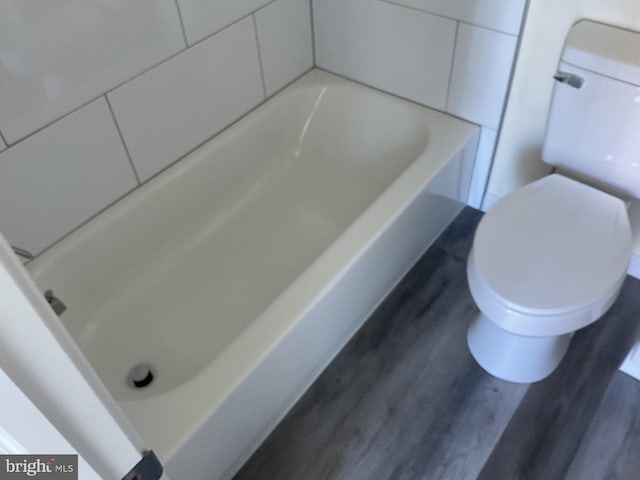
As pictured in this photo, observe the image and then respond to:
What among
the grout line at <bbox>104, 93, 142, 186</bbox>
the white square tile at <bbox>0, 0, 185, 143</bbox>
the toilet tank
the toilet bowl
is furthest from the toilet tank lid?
the grout line at <bbox>104, 93, 142, 186</bbox>

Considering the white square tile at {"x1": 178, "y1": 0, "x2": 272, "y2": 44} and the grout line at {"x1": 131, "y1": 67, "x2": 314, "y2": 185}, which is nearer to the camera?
the white square tile at {"x1": 178, "y1": 0, "x2": 272, "y2": 44}

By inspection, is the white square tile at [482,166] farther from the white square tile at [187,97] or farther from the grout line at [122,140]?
the grout line at [122,140]

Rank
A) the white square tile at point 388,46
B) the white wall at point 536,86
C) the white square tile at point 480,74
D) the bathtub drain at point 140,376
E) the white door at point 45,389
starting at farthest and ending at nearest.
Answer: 1. the white square tile at point 388,46
2. the white square tile at point 480,74
3. the bathtub drain at point 140,376
4. the white wall at point 536,86
5. the white door at point 45,389

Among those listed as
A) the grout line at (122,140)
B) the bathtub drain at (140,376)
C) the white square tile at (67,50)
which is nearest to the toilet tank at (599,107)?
the white square tile at (67,50)

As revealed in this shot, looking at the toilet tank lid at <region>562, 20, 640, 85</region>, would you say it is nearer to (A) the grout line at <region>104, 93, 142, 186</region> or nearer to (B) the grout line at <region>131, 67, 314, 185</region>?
(B) the grout line at <region>131, 67, 314, 185</region>

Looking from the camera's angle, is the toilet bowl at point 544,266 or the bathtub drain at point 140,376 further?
the bathtub drain at point 140,376

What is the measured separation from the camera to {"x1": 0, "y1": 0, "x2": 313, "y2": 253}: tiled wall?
4.20ft

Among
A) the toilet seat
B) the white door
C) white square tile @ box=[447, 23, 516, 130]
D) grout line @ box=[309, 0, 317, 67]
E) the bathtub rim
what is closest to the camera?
the white door

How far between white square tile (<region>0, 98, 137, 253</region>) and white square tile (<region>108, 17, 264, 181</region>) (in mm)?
67

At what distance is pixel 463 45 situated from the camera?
5.61 feet

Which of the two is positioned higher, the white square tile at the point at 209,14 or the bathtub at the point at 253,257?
the white square tile at the point at 209,14

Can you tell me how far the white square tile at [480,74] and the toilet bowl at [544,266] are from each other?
344 millimetres

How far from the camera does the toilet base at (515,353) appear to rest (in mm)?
1547

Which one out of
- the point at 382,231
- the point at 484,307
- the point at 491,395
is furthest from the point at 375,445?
the point at 382,231
